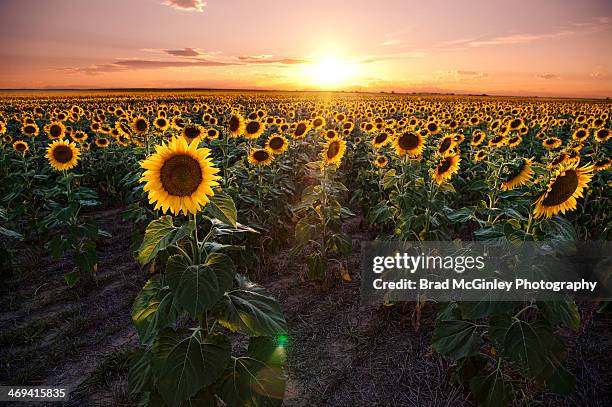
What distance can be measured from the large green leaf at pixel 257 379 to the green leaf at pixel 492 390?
1818 mm

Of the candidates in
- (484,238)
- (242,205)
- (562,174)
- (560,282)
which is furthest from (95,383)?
(562,174)

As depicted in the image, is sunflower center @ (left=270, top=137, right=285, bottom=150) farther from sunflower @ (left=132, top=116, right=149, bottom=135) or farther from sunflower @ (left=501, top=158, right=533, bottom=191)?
sunflower @ (left=501, top=158, right=533, bottom=191)

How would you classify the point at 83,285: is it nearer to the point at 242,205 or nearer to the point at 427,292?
the point at 242,205

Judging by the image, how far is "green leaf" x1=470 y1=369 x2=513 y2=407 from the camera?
10.6 feet

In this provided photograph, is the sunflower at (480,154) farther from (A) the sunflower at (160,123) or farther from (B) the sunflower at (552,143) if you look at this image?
(A) the sunflower at (160,123)

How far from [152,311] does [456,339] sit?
2.44 metres

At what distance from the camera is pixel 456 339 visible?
3.28 meters

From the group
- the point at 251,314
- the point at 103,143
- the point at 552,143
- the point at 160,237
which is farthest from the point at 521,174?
the point at 103,143

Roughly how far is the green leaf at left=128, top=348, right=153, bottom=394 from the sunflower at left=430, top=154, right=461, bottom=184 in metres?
4.00

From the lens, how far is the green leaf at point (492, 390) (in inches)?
128

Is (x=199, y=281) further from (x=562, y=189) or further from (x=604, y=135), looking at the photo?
(x=604, y=135)

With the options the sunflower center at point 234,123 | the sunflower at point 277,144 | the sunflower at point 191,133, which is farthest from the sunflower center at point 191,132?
the sunflower at point 277,144

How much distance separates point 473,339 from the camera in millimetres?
3219

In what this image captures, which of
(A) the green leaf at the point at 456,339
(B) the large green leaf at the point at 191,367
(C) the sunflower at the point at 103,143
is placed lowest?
(A) the green leaf at the point at 456,339
